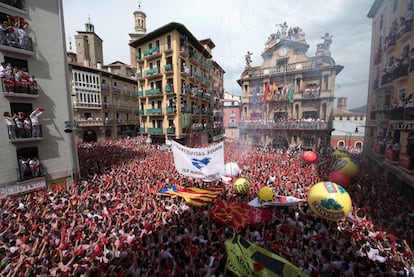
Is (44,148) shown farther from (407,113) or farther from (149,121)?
(407,113)

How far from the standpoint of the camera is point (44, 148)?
12.3 m

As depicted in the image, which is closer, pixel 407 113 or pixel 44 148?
pixel 407 113

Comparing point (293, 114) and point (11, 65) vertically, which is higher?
point (11, 65)

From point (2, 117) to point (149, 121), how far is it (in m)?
18.3

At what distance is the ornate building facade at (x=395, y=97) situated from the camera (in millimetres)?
11328

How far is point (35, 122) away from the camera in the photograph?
37.6 ft

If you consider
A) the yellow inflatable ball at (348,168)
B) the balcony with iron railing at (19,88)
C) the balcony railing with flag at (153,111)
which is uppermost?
the balcony with iron railing at (19,88)

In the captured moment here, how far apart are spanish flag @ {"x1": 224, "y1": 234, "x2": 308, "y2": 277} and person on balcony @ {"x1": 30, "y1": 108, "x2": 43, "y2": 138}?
13.5 m

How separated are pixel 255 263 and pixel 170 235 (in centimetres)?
369

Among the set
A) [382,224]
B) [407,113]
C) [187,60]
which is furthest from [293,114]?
[382,224]

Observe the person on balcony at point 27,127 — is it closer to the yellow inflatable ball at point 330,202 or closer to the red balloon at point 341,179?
the yellow inflatable ball at point 330,202

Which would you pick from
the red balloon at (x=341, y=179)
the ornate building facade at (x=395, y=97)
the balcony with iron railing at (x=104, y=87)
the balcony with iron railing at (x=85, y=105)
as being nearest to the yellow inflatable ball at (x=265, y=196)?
the red balloon at (x=341, y=179)

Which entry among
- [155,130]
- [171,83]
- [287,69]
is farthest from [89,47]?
[287,69]

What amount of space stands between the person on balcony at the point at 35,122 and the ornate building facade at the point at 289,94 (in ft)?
76.4
